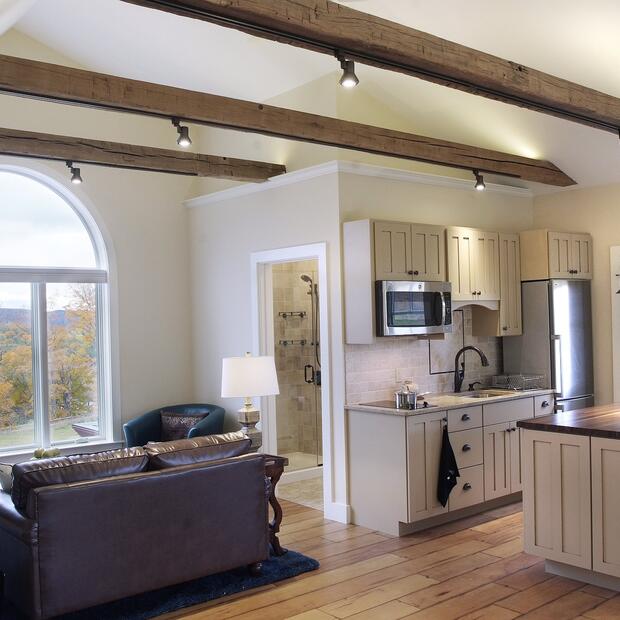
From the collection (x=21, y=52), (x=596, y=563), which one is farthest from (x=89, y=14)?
(x=596, y=563)

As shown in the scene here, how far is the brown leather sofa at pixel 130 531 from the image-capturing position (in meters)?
3.82

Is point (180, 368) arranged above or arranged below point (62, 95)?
below

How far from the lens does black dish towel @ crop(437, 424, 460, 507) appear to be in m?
5.62

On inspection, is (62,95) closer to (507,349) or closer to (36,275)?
(36,275)

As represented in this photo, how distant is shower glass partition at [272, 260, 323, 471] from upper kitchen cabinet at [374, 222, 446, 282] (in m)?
2.13

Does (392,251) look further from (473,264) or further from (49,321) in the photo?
(49,321)

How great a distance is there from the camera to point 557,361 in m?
6.63

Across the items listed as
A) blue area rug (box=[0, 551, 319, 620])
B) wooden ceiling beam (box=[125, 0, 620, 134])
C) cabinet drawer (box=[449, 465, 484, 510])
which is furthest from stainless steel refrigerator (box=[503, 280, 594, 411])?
blue area rug (box=[0, 551, 319, 620])

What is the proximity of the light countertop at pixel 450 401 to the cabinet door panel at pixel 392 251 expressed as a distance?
3.25ft

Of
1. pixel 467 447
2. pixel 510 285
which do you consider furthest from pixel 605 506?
pixel 510 285

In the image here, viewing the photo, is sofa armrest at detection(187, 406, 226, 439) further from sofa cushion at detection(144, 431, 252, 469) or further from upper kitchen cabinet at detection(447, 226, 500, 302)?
upper kitchen cabinet at detection(447, 226, 500, 302)

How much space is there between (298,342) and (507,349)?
219cm

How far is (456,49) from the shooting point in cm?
364

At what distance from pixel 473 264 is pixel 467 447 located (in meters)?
1.57
